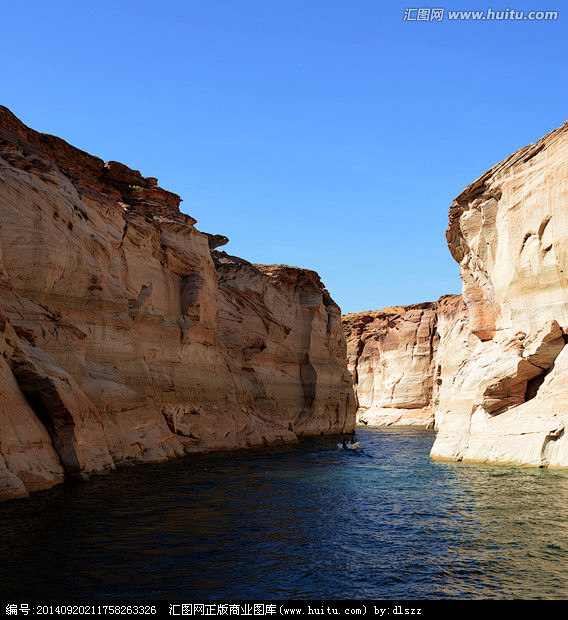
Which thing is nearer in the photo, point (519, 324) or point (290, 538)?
point (290, 538)

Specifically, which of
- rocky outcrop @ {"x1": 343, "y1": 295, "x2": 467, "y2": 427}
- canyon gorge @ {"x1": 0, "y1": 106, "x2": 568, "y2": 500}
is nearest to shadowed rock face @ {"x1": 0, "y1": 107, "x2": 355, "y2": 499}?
canyon gorge @ {"x1": 0, "y1": 106, "x2": 568, "y2": 500}

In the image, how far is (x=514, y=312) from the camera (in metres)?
24.5

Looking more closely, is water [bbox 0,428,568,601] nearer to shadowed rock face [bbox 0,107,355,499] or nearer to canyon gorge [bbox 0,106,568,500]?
canyon gorge [bbox 0,106,568,500]

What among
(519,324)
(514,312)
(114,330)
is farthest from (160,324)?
(519,324)

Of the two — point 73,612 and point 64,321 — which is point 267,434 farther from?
point 73,612

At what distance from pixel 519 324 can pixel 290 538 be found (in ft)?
53.7

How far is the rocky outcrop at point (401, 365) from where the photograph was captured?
3226 inches

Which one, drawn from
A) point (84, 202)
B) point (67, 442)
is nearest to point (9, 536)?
point (67, 442)

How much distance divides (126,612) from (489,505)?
11120 mm

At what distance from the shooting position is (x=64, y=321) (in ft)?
73.8

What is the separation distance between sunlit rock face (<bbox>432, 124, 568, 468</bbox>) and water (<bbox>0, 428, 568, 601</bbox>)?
199 cm

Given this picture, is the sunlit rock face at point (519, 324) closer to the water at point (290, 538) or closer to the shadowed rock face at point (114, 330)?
the water at point (290, 538)

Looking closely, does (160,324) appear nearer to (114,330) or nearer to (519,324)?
(114,330)

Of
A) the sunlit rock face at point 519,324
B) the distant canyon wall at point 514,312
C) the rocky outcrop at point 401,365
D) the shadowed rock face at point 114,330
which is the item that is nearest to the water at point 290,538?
the sunlit rock face at point 519,324
